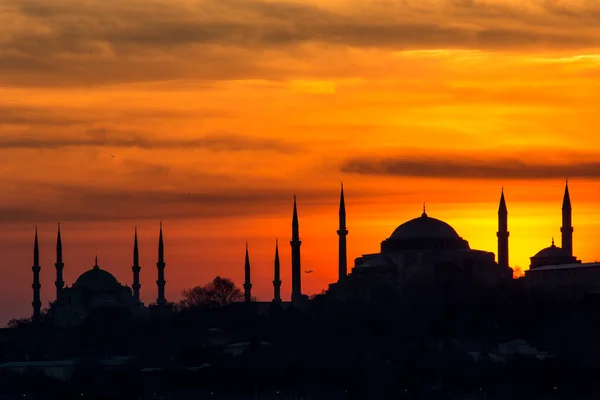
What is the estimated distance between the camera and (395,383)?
13812cm

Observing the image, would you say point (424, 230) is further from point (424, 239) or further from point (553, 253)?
point (553, 253)

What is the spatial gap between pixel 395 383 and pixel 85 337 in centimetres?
4556

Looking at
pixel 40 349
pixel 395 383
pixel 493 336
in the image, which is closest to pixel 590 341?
pixel 493 336

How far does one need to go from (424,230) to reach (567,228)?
11096 millimetres

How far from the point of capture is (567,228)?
188 metres

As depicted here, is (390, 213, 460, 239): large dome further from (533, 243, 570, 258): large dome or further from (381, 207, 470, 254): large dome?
(533, 243, 570, 258): large dome

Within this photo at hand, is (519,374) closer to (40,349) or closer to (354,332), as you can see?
(354,332)

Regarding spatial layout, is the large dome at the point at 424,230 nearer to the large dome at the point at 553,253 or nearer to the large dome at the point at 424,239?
the large dome at the point at 424,239

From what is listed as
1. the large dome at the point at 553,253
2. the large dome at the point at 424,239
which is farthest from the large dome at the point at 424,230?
the large dome at the point at 553,253

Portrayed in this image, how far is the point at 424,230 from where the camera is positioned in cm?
18738

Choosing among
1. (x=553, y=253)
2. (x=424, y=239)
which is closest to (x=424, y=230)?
(x=424, y=239)

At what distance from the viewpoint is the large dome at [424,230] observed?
187125 millimetres

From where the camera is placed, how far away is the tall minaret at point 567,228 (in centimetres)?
18650

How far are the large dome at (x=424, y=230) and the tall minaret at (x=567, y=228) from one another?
8392 millimetres
